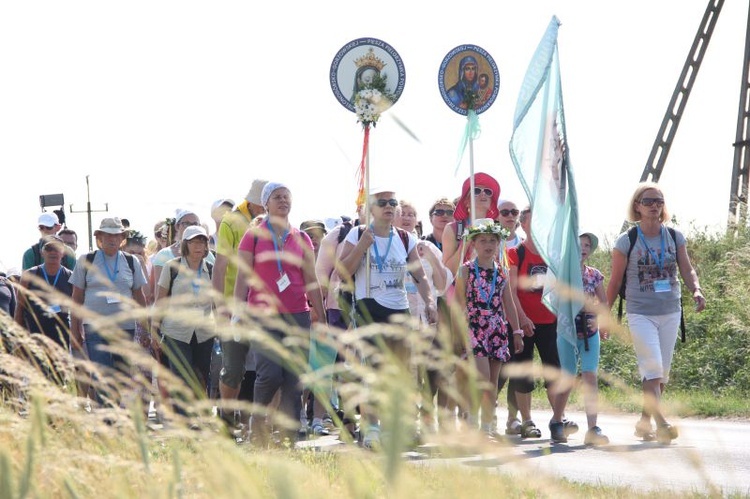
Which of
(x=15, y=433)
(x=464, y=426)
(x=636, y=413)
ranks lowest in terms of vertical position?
(x=636, y=413)

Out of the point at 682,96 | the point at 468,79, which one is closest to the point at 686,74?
the point at 682,96

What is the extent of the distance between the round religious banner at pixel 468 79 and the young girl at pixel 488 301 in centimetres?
203

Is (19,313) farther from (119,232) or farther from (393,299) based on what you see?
(393,299)

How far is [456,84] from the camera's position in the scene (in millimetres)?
11320

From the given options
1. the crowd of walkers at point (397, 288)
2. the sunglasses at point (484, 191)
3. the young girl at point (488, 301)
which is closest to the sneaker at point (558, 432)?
the crowd of walkers at point (397, 288)

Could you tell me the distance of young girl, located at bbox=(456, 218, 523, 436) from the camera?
9.39m

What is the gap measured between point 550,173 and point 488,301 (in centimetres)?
112

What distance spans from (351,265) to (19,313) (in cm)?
429

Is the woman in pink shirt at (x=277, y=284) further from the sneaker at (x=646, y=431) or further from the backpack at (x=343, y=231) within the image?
the sneaker at (x=646, y=431)

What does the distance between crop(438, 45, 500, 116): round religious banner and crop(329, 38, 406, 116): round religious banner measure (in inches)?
46.8

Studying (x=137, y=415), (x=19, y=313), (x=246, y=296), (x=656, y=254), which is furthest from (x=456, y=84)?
(x=137, y=415)

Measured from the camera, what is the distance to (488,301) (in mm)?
9477

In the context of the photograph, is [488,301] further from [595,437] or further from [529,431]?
[595,437]

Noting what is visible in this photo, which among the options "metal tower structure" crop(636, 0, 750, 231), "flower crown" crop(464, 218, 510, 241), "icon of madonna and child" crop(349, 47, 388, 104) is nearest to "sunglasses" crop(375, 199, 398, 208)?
"flower crown" crop(464, 218, 510, 241)
